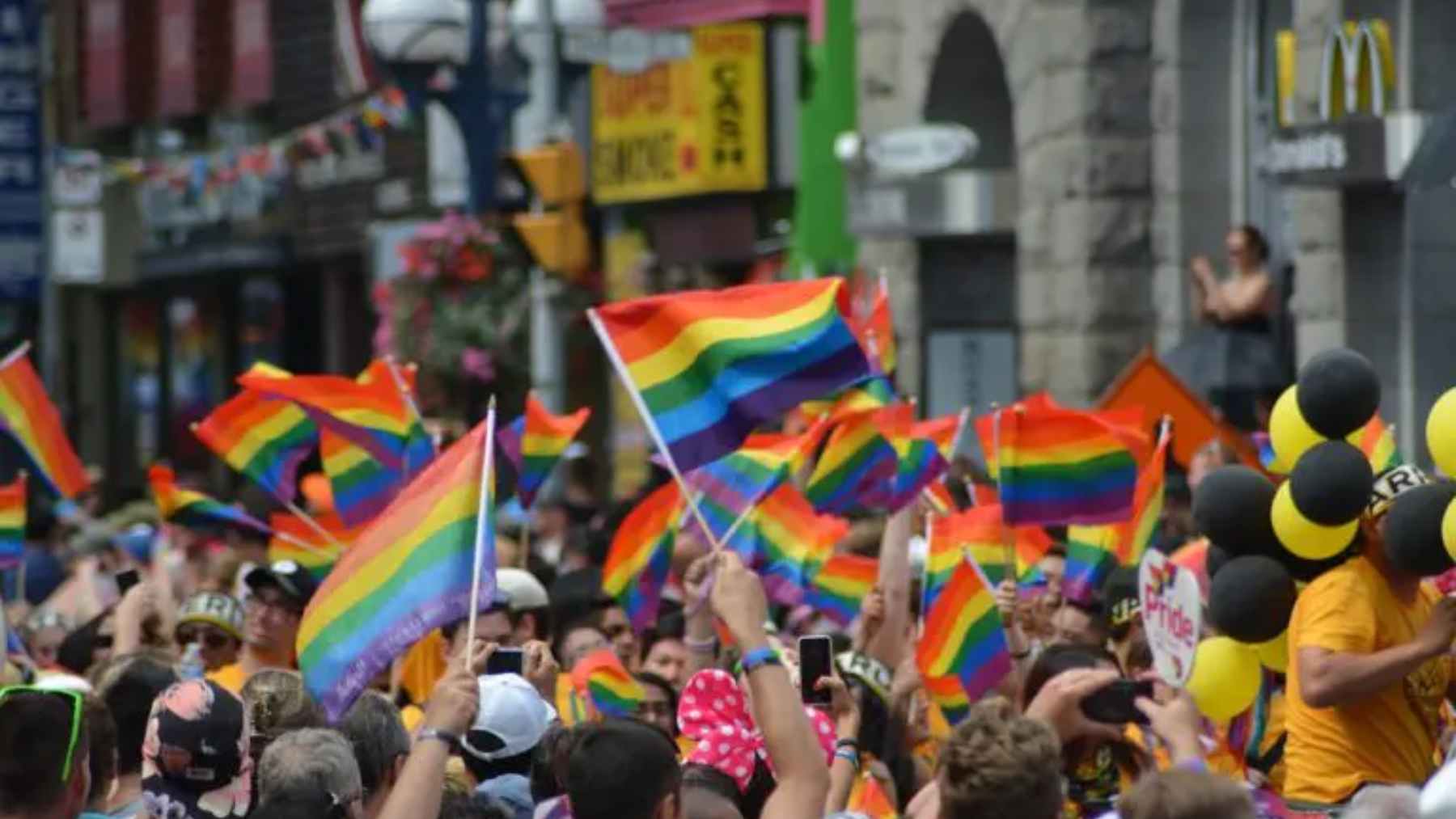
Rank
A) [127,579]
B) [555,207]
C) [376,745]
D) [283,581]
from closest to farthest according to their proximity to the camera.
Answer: [376,745] → [283,581] → [127,579] → [555,207]

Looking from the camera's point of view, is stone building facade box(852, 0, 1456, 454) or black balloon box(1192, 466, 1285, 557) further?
stone building facade box(852, 0, 1456, 454)

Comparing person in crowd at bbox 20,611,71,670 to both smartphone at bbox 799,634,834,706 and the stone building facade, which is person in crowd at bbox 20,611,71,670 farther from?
the stone building facade

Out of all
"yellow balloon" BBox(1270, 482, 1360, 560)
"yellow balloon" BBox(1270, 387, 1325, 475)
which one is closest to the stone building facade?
"yellow balloon" BBox(1270, 387, 1325, 475)

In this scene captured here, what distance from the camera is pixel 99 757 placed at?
Answer: 8.16 metres

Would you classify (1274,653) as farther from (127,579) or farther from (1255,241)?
(1255,241)

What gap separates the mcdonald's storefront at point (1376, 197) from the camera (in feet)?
58.9

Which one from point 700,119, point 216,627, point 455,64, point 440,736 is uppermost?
point 455,64

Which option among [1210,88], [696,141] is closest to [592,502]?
[1210,88]

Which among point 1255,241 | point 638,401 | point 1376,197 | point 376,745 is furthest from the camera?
point 1255,241

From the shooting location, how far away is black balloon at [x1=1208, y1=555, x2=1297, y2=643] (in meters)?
9.72

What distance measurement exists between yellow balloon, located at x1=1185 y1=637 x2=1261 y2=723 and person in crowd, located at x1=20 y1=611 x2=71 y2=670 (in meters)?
4.89

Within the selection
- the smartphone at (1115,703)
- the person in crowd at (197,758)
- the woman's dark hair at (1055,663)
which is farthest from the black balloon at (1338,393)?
the person in crowd at (197,758)

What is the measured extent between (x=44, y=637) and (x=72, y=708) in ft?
20.5

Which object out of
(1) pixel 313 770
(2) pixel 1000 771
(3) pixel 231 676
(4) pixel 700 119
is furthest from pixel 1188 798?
(4) pixel 700 119
